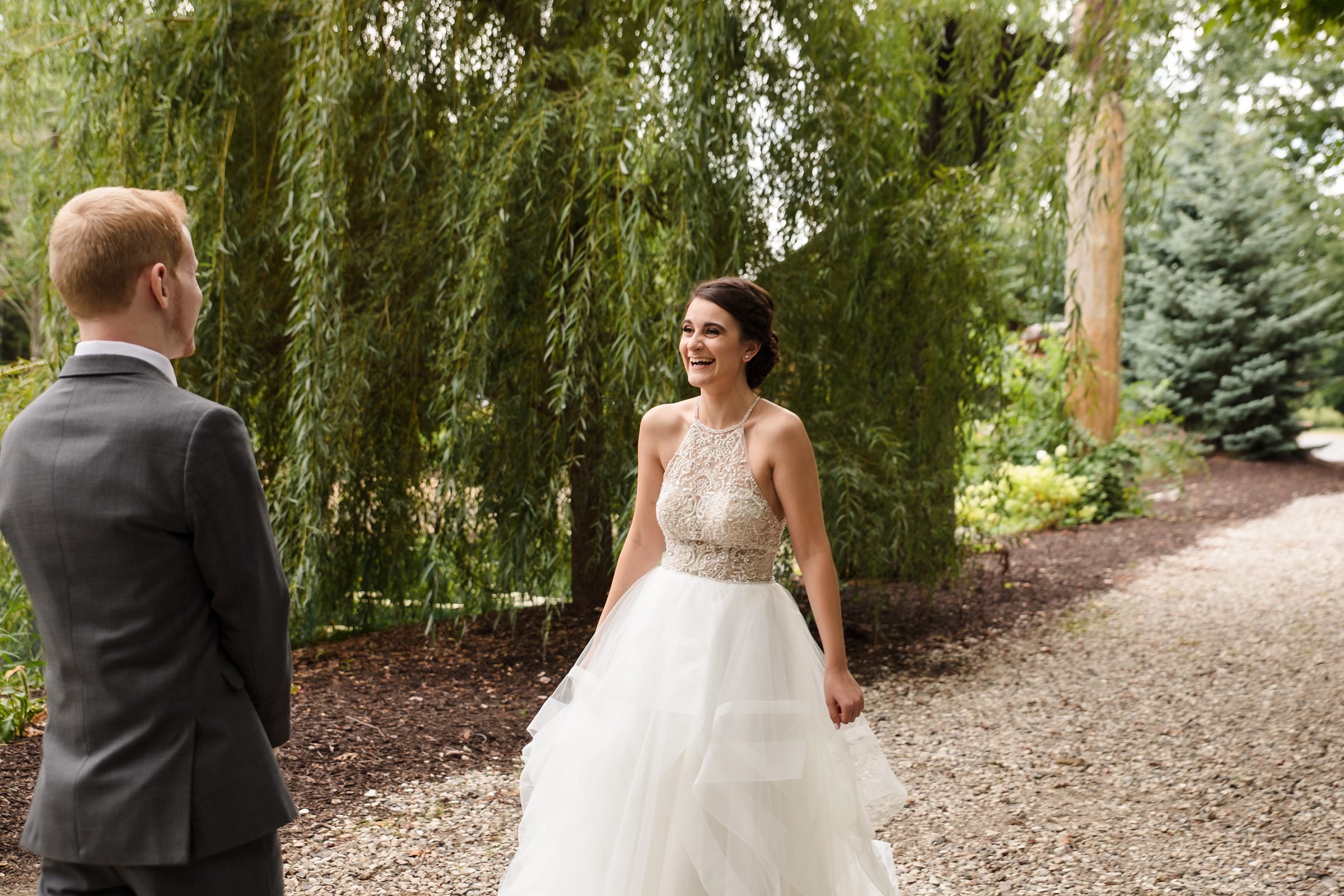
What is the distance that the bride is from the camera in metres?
2.32

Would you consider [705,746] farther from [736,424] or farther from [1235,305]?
[1235,305]

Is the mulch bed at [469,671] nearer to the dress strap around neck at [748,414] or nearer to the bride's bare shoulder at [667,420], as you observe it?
the bride's bare shoulder at [667,420]

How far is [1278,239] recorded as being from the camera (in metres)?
14.5

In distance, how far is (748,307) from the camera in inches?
104

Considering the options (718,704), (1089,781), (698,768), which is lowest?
(1089,781)

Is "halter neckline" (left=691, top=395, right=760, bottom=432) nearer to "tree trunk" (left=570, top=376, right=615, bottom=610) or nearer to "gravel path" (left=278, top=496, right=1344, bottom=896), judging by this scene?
"gravel path" (left=278, top=496, right=1344, bottom=896)

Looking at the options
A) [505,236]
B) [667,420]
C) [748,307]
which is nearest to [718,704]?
[667,420]

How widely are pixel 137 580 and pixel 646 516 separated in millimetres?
1582

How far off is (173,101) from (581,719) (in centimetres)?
390

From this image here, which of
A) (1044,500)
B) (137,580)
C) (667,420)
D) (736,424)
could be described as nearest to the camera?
(137,580)

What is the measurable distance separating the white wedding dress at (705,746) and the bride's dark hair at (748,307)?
0.22 metres

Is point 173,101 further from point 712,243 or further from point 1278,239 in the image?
point 1278,239

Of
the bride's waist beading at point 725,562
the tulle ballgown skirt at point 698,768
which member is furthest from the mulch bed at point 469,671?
the bride's waist beading at point 725,562

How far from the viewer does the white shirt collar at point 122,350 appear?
4.80ft
